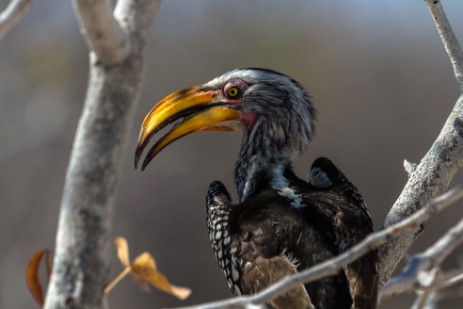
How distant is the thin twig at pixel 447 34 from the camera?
4.50 meters

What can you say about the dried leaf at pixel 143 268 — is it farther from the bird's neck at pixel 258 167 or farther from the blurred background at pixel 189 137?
the blurred background at pixel 189 137

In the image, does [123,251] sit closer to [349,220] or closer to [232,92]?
[349,220]

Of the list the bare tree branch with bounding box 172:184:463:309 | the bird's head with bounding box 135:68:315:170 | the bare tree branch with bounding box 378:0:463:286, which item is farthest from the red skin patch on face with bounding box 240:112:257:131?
the bare tree branch with bounding box 172:184:463:309

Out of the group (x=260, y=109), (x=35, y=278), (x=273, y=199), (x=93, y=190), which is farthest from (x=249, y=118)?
(x=93, y=190)

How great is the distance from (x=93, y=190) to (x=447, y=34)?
98.3 inches

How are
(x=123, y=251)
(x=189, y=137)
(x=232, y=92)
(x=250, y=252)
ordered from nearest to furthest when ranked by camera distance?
(x=123, y=251)
(x=250, y=252)
(x=232, y=92)
(x=189, y=137)

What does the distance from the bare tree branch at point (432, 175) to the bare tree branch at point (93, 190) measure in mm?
2014

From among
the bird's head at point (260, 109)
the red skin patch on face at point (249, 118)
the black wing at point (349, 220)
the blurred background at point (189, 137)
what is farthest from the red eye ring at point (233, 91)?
the blurred background at point (189, 137)

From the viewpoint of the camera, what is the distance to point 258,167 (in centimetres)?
517

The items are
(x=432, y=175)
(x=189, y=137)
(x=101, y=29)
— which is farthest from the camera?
(x=189, y=137)

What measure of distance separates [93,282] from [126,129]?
0.40m

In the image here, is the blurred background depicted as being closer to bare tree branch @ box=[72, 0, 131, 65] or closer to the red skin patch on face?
the red skin patch on face

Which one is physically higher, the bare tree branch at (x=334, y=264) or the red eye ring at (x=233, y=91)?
the red eye ring at (x=233, y=91)

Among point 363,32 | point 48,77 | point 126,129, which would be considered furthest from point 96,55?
point 363,32
